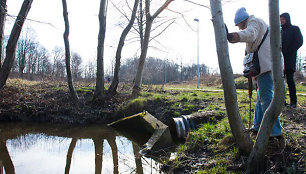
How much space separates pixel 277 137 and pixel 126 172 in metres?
2.38

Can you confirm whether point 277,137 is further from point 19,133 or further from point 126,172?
point 19,133

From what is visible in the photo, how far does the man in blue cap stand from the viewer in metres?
2.84

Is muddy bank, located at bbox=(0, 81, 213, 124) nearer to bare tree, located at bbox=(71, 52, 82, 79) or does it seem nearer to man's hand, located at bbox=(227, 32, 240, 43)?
man's hand, located at bbox=(227, 32, 240, 43)

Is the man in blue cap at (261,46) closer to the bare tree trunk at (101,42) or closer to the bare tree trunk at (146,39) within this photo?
the bare tree trunk at (146,39)

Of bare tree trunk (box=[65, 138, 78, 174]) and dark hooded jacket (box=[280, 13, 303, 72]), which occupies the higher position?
dark hooded jacket (box=[280, 13, 303, 72])

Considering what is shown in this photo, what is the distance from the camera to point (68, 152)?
4969 millimetres

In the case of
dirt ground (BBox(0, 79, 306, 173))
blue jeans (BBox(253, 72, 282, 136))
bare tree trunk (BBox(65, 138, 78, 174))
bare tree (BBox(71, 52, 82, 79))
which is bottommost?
bare tree trunk (BBox(65, 138, 78, 174))

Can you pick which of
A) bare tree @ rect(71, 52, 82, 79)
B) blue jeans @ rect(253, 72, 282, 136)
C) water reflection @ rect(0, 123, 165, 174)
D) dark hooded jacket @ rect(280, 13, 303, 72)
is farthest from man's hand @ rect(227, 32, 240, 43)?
bare tree @ rect(71, 52, 82, 79)

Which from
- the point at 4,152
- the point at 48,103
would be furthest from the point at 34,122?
the point at 4,152

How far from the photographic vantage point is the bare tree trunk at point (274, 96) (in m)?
2.30

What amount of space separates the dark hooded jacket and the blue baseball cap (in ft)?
7.99

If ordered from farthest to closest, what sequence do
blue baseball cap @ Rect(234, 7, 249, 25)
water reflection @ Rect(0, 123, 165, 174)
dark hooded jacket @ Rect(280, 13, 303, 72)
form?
dark hooded jacket @ Rect(280, 13, 303, 72)
water reflection @ Rect(0, 123, 165, 174)
blue baseball cap @ Rect(234, 7, 249, 25)

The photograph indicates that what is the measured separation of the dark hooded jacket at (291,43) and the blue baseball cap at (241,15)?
2.44 metres

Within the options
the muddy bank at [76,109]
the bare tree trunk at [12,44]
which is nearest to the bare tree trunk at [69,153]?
the muddy bank at [76,109]
